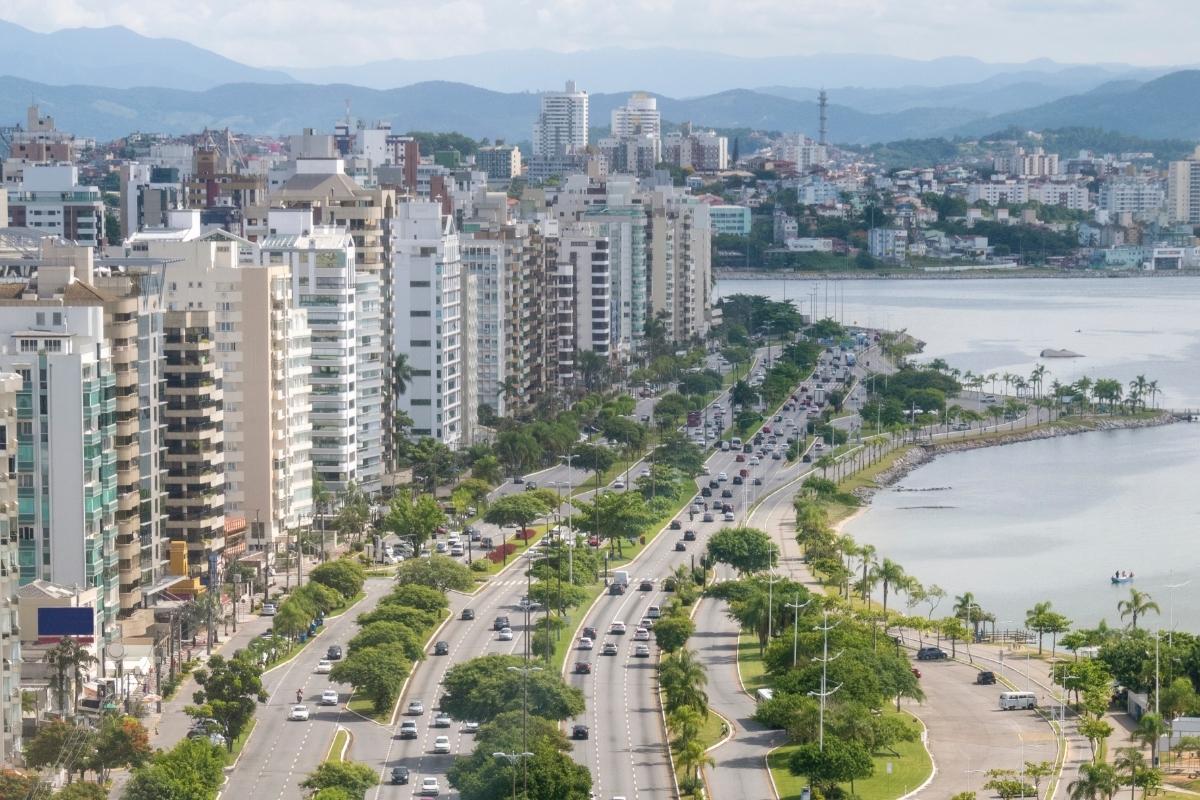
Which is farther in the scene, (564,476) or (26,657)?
(564,476)

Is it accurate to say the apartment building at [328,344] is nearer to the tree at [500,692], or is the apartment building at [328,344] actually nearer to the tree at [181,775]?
the tree at [500,692]

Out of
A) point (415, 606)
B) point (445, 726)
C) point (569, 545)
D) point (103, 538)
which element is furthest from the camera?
point (569, 545)

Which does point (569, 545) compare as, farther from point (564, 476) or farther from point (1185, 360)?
point (1185, 360)

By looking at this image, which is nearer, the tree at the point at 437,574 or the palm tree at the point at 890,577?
the tree at the point at 437,574

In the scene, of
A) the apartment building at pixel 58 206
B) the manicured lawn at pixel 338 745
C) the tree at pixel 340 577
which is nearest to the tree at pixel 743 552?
the tree at pixel 340 577

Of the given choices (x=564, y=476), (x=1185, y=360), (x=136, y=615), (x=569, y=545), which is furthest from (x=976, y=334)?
(x=136, y=615)
